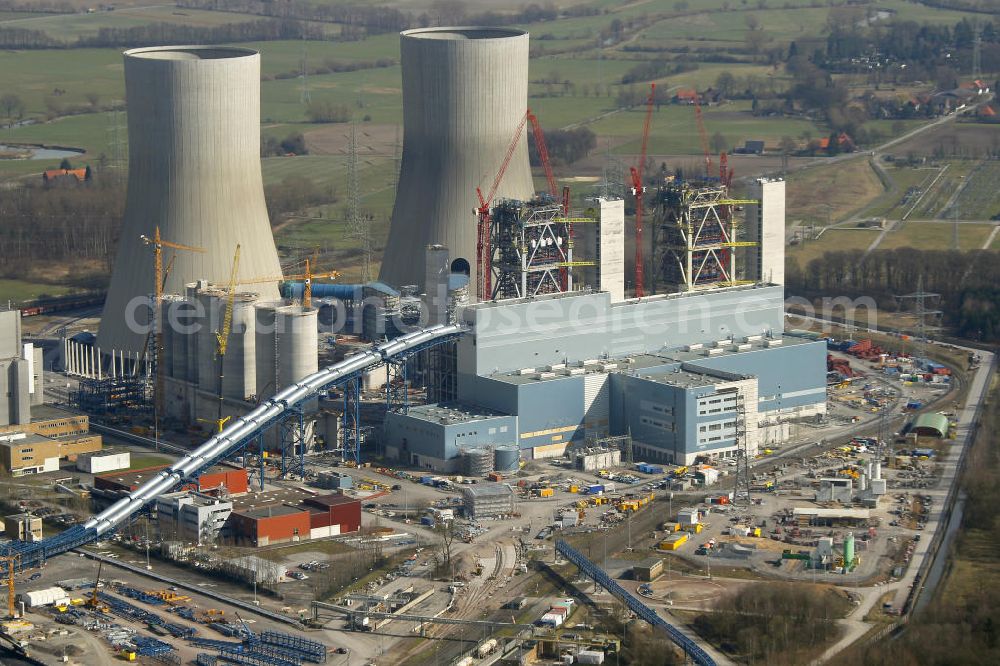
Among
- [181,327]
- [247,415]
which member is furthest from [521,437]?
[181,327]

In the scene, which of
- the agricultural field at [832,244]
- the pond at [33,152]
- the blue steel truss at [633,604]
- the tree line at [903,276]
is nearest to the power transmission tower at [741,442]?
the blue steel truss at [633,604]

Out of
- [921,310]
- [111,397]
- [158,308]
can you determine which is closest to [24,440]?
[111,397]

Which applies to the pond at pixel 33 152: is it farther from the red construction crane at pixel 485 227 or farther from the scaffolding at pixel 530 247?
the scaffolding at pixel 530 247

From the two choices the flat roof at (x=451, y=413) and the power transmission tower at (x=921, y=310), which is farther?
the power transmission tower at (x=921, y=310)

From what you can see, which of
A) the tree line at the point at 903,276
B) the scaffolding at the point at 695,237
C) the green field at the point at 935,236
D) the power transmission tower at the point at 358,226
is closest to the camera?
the scaffolding at the point at 695,237

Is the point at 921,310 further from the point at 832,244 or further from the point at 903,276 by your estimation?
the point at 832,244

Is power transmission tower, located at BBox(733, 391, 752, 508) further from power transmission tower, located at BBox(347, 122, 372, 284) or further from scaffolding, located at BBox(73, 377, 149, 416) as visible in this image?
power transmission tower, located at BBox(347, 122, 372, 284)
